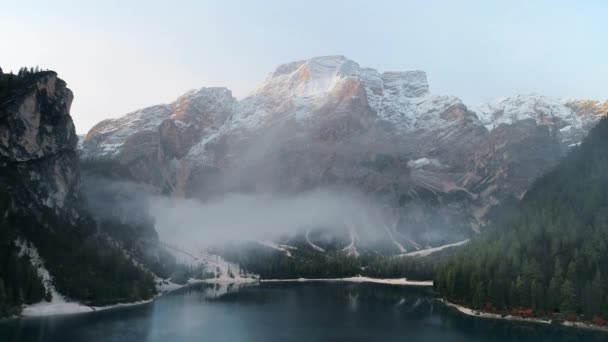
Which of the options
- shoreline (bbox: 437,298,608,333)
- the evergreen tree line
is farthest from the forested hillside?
the evergreen tree line

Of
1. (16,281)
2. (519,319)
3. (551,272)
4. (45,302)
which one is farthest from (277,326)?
(551,272)

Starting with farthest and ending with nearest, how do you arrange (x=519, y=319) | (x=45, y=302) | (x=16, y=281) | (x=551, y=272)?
(x=551, y=272), (x=45, y=302), (x=16, y=281), (x=519, y=319)

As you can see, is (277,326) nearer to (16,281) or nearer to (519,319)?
(519,319)

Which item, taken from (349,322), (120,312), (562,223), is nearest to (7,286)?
(120,312)

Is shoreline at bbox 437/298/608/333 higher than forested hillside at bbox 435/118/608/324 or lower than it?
lower

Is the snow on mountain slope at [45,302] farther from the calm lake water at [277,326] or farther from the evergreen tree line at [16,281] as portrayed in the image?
the calm lake water at [277,326]

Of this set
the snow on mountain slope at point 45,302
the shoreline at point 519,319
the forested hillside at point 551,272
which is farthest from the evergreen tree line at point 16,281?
the forested hillside at point 551,272

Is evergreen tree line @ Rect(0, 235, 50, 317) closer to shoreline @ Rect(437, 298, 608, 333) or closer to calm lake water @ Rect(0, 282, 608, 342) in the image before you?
calm lake water @ Rect(0, 282, 608, 342)

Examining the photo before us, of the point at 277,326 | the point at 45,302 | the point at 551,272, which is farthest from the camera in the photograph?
the point at 551,272

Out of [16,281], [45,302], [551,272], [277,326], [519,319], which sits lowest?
[277,326]

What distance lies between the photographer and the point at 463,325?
153 m

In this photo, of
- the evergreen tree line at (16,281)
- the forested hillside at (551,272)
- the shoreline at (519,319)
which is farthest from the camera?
the forested hillside at (551,272)

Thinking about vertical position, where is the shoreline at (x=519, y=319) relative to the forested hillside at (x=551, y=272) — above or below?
below

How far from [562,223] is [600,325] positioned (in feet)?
178
